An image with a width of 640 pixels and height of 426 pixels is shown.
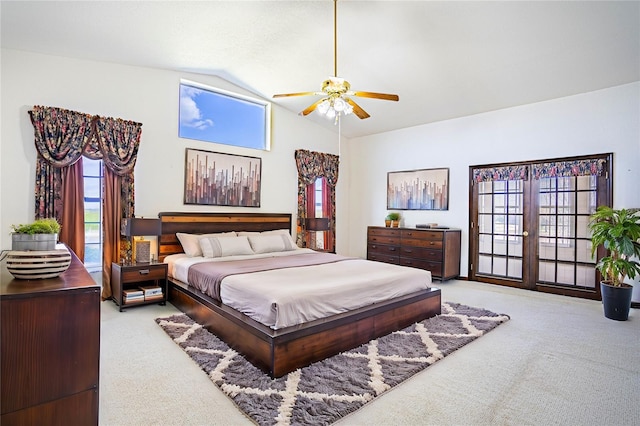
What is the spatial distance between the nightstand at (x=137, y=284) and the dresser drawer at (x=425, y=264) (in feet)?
13.3

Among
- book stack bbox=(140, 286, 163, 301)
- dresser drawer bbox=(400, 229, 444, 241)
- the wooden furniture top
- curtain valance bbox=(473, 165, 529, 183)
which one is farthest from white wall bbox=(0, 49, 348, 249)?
curtain valance bbox=(473, 165, 529, 183)

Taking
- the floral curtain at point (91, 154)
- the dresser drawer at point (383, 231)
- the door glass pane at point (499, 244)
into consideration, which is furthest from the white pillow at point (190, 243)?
the door glass pane at point (499, 244)

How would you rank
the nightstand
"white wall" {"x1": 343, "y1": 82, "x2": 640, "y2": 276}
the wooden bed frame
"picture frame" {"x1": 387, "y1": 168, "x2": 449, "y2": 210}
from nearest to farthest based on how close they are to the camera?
the wooden bed frame
the nightstand
"white wall" {"x1": 343, "y1": 82, "x2": 640, "y2": 276}
"picture frame" {"x1": 387, "y1": 168, "x2": 449, "y2": 210}

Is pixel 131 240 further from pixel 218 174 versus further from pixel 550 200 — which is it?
pixel 550 200

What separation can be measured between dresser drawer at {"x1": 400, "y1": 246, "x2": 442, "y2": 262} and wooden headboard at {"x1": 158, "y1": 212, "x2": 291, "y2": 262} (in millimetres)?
2196

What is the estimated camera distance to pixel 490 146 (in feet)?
18.9

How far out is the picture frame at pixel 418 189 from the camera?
20.7ft

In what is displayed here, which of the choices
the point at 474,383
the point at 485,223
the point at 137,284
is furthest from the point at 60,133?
the point at 485,223

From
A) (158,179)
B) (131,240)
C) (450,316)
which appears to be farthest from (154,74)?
(450,316)

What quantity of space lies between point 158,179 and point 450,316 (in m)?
4.31

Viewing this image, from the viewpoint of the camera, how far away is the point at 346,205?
7676 mm

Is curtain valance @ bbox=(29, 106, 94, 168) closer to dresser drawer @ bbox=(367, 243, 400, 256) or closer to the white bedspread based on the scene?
the white bedspread

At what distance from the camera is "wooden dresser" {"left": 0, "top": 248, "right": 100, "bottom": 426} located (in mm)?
1163

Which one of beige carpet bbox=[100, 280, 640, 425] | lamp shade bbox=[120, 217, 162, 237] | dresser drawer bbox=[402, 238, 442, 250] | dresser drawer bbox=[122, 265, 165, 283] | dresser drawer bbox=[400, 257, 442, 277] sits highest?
lamp shade bbox=[120, 217, 162, 237]
